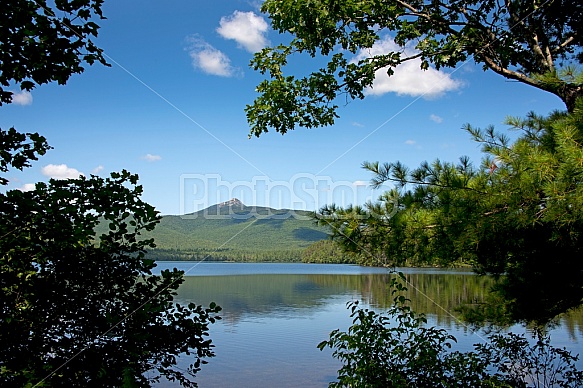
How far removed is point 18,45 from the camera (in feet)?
8.65

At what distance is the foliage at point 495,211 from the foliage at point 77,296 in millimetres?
2170

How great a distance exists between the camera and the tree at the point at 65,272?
101 inches

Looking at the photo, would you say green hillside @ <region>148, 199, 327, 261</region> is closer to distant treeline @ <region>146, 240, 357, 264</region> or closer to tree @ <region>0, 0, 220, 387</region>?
distant treeline @ <region>146, 240, 357, 264</region>

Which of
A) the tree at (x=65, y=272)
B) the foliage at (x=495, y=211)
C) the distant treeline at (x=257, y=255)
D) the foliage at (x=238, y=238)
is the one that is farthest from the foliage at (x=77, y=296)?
the foliage at (x=238, y=238)

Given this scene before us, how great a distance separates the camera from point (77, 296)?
121 inches

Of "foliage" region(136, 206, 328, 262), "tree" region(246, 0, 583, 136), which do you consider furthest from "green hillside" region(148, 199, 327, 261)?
"tree" region(246, 0, 583, 136)

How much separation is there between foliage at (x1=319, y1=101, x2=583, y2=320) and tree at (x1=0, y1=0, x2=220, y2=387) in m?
2.21

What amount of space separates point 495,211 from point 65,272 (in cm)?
365

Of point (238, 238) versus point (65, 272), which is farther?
point (238, 238)

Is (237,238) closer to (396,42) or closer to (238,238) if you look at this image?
(238,238)

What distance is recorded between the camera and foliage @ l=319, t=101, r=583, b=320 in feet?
12.2

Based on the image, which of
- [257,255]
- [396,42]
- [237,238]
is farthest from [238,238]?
[396,42]

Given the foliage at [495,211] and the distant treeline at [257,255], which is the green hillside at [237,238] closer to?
the distant treeline at [257,255]

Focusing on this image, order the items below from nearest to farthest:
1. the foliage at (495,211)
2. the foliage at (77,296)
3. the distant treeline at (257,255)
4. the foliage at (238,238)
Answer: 1. the foliage at (77,296)
2. the foliage at (495,211)
3. the distant treeline at (257,255)
4. the foliage at (238,238)
